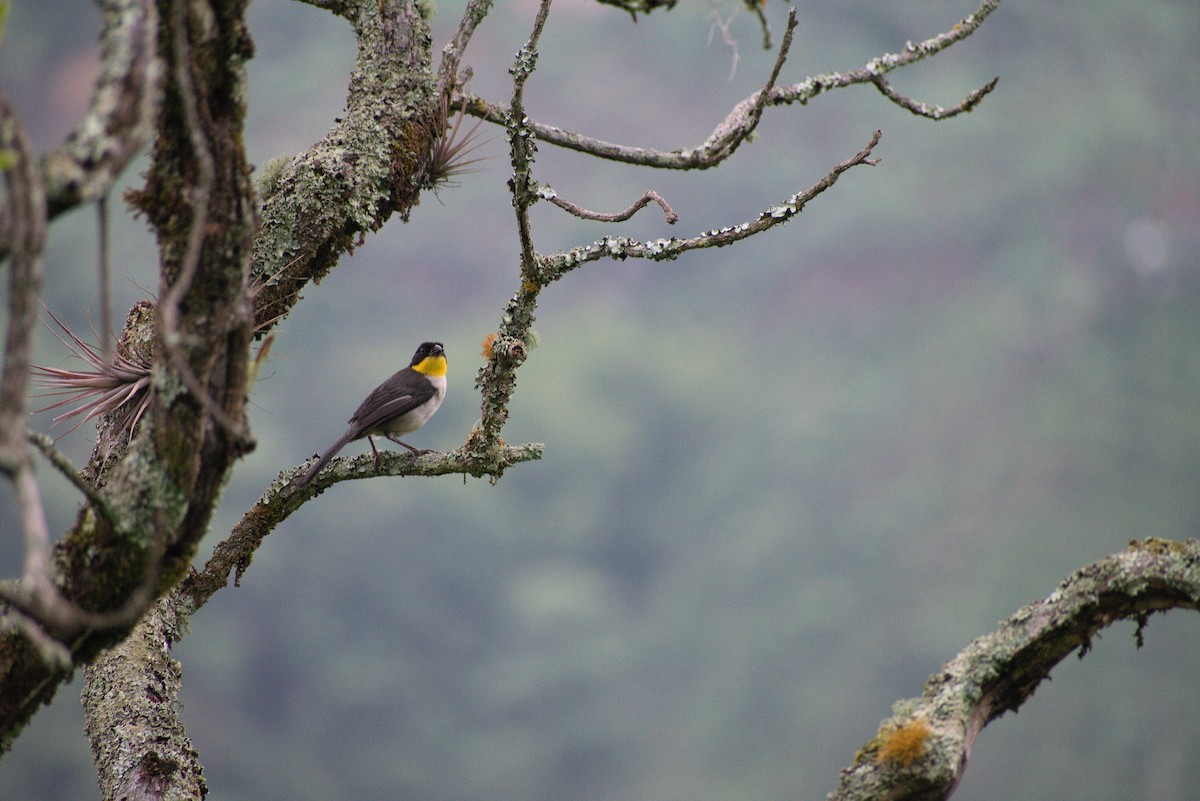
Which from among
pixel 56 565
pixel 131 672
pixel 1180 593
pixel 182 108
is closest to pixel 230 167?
pixel 182 108

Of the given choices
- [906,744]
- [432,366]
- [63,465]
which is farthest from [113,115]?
[432,366]

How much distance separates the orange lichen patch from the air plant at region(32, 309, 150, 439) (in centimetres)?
347

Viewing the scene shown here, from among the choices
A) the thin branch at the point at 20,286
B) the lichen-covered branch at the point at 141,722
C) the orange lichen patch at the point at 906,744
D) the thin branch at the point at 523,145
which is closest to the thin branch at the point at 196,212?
the thin branch at the point at 20,286

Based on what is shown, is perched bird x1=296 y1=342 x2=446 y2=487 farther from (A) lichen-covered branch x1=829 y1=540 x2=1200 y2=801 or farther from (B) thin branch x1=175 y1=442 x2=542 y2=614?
(A) lichen-covered branch x1=829 y1=540 x2=1200 y2=801

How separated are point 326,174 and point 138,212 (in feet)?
7.52

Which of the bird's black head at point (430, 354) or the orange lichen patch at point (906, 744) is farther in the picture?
the bird's black head at point (430, 354)

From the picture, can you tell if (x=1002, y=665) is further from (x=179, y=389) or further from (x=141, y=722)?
(x=141, y=722)

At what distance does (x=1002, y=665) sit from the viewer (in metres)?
3.89

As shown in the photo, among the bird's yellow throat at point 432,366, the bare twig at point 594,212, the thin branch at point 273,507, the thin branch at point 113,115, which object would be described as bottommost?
the thin branch at point 113,115

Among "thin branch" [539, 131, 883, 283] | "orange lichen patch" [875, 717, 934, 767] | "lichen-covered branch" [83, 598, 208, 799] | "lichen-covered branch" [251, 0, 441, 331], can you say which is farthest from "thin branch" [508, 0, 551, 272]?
"lichen-covered branch" [83, 598, 208, 799]

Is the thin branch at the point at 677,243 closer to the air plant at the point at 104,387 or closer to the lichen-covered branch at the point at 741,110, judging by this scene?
the lichen-covered branch at the point at 741,110

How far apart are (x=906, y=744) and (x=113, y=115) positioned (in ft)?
10.5

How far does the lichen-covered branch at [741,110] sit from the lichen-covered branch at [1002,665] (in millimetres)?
2357

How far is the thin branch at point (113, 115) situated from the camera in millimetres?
2258
